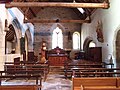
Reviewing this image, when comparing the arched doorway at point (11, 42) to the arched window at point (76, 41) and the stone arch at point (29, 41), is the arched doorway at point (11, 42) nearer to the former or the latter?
the stone arch at point (29, 41)

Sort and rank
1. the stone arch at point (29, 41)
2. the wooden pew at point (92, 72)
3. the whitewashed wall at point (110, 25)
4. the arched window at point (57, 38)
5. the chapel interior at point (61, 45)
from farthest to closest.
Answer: the arched window at point (57, 38), the stone arch at point (29, 41), the whitewashed wall at point (110, 25), the chapel interior at point (61, 45), the wooden pew at point (92, 72)

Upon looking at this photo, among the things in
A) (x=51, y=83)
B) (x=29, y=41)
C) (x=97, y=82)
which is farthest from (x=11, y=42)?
(x=97, y=82)

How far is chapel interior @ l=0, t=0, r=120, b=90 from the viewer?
247 inches

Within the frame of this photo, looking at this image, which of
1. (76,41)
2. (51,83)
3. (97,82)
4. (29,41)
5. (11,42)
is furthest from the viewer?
(76,41)

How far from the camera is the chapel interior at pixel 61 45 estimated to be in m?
6.28

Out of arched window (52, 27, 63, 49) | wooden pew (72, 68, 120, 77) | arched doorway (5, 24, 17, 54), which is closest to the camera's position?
wooden pew (72, 68, 120, 77)

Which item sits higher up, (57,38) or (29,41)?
(57,38)

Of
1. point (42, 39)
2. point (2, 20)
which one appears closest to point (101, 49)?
point (2, 20)

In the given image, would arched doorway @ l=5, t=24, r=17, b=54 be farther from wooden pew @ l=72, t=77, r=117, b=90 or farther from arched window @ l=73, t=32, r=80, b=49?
wooden pew @ l=72, t=77, r=117, b=90

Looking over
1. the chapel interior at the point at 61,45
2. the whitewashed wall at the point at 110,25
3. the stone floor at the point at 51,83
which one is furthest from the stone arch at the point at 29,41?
the stone floor at the point at 51,83

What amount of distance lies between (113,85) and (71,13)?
631 inches

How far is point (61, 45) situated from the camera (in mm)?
19969

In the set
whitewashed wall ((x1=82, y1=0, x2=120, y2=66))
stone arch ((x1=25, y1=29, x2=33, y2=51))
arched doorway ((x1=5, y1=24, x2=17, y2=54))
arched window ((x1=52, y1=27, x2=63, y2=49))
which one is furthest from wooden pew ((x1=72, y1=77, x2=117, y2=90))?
arched window ((x1=52, y1=27, x2=63, y2=49))

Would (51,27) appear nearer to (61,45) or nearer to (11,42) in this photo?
(61,45)
